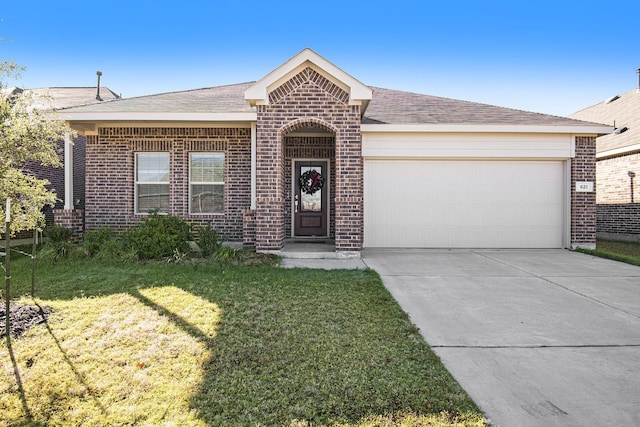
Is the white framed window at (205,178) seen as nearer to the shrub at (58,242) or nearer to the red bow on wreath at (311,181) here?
the red bow on wreath at (311,181)

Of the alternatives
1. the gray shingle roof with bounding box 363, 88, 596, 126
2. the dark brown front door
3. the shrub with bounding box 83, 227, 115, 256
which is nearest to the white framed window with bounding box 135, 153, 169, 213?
the shrub with bounding box 83, 227, 115, 256

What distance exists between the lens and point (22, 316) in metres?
4.44

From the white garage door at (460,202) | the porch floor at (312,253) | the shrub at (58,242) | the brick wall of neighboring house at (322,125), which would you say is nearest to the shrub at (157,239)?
the shrub at (58,242)

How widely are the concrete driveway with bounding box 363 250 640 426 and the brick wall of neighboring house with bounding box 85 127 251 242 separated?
4.19 m

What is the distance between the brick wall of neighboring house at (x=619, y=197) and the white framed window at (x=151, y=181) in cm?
1440

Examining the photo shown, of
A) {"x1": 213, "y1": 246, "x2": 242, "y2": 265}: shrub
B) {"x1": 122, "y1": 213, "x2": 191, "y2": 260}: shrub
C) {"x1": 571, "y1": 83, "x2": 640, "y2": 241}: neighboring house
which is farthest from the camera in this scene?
{"x1": 571, "y1": 83, "x2": 640, "y2": 241}: neighboring house

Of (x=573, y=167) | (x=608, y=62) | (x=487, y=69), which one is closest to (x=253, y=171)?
(x=573, y=167)

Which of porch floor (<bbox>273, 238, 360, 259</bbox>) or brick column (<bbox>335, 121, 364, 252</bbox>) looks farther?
porch floor (<bbox>273, 238, 360, 259</bbox>)

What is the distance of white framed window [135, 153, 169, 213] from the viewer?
10312mm

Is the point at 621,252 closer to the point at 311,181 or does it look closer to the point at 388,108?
the point at 388,108

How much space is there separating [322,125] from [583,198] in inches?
278

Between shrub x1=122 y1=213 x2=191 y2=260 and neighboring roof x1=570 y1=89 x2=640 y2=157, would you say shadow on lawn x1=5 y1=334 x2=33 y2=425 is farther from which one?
neighboring roof x1=570 y1=89 x2=640 y2=157

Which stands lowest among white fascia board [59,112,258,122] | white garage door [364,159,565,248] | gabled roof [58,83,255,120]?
white garage door [364,159,565,248]

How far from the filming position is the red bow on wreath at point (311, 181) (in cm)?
1127
